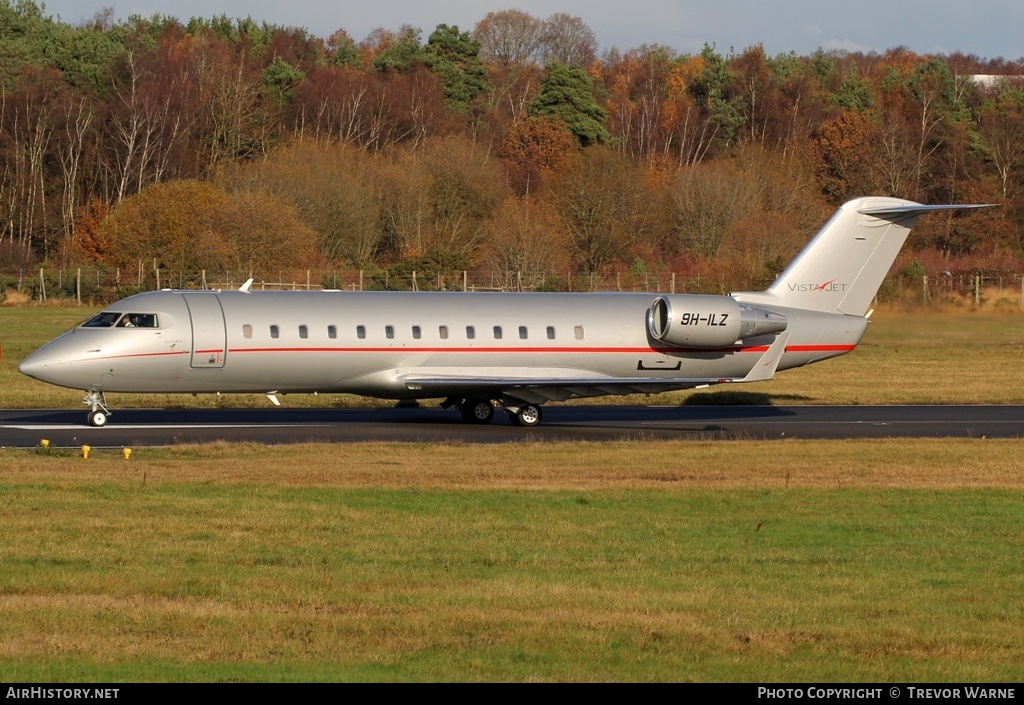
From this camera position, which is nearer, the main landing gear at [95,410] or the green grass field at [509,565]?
the green grass field at [509,565]

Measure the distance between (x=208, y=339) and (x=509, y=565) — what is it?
50.4 feet

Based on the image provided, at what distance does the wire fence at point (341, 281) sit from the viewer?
62.2m

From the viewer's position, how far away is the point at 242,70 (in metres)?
101

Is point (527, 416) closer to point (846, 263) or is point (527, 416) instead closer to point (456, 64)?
point (846, 263)

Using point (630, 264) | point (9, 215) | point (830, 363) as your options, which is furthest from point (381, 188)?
point (830, 363)

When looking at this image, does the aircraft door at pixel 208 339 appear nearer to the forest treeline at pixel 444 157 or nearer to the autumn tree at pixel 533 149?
the forest treeline at pixel 444 157

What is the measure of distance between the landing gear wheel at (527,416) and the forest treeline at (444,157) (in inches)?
1280

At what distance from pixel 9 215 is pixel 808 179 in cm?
5519

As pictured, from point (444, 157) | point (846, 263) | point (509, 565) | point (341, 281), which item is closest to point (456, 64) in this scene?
point (444, 157)

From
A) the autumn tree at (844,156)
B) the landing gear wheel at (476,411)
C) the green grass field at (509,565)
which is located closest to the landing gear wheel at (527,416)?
the landing gear wheel at (476,411)

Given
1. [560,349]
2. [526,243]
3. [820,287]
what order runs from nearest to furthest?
[560,349] → [820,287] → [526,243]

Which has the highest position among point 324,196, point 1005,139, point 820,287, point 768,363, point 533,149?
point 533,149

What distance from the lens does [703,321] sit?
1183 inches

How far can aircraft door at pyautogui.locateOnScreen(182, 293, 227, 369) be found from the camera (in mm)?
27766
